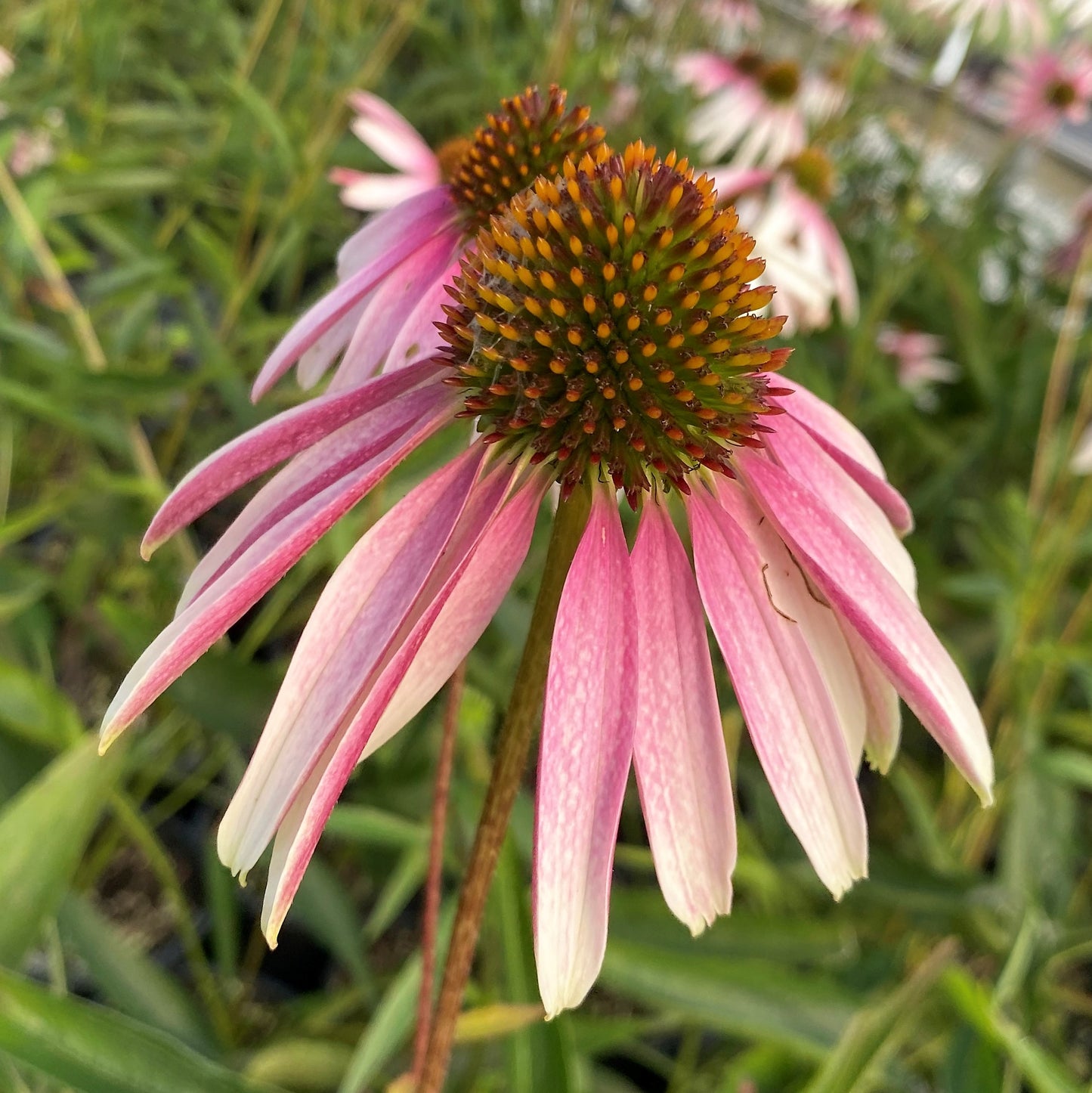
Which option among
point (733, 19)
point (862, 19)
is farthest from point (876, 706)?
point (733, 19)

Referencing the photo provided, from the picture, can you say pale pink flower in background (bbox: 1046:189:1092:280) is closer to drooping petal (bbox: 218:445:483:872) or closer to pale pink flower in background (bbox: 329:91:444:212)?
pale pink flower in background (bbox: 329:91:444:212)

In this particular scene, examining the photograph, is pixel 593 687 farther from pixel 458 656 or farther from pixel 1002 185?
pixel 1002 185


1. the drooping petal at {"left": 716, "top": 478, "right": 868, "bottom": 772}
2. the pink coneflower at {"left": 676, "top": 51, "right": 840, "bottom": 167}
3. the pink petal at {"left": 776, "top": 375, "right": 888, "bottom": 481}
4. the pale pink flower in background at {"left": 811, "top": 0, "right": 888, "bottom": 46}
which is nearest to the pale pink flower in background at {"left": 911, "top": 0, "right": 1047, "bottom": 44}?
the pale pink flower in background at {"left": 811, "top": 0, "right": 888, "bottom": 46}

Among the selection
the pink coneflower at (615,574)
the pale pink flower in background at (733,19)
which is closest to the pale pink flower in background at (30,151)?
the pink coneflower at (615,574)

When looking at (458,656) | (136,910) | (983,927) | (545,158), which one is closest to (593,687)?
(458,656)

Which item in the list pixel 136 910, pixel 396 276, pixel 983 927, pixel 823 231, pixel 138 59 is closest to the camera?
pixel 396 276

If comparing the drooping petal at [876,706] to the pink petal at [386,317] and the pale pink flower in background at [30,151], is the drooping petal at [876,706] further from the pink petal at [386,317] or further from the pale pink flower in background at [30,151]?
the pale pink flower in background at [30,151]
